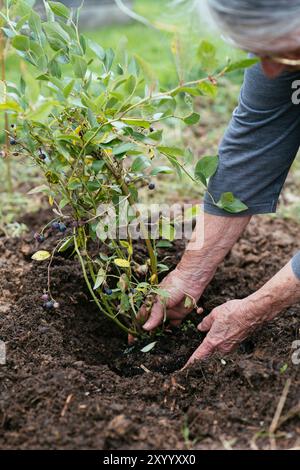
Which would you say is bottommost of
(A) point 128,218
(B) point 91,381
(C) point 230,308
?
(B) point 91,381

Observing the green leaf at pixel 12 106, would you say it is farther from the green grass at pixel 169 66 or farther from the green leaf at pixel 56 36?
the green leaf at pixel 56 36

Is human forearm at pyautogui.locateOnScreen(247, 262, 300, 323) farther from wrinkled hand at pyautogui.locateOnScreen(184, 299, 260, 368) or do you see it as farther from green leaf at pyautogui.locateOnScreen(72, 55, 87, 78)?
green leaf at pyautogui.locateOnScreen(72, 55, 87, 78)

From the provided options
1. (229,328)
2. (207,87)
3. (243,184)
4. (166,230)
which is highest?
(207,87)

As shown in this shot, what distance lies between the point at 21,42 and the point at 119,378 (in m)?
0.88

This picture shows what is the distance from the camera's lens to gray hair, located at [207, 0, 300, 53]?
1.38 m

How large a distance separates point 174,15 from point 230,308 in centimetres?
79

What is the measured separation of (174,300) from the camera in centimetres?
206

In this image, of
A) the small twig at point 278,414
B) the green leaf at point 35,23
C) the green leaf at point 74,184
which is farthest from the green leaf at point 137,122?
the small twig at point 278,414

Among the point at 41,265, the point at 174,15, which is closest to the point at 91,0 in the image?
the point at 41,265

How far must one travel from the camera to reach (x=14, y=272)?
7.34 feet

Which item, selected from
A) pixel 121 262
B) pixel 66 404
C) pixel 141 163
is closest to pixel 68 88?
pixel 141 163

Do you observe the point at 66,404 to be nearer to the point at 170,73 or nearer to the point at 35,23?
the point at 35,23

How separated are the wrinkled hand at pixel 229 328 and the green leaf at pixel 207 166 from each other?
36 centimetres
